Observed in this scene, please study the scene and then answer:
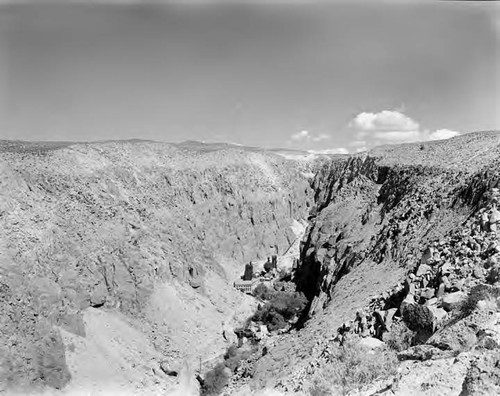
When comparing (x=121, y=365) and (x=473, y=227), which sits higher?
(x=473, y=227)

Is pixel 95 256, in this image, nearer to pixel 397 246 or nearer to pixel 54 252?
pixel 54 252

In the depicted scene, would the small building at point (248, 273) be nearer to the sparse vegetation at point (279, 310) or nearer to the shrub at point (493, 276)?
→ the sparse vegetation at point (279, 310)

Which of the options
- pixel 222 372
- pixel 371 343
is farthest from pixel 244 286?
pixel 371 343

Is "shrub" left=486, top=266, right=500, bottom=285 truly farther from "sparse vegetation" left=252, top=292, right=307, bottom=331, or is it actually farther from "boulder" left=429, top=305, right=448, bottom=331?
"sparse vegetation" left=252, top=292, right=307, bottom=331

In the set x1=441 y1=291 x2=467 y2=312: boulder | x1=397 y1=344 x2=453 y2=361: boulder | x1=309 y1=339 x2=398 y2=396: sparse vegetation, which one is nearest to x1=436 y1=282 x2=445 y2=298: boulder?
x1=441 y1=291 x2=467 y2=312: boulder

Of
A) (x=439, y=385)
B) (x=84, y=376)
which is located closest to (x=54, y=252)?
(x=84, y=376)

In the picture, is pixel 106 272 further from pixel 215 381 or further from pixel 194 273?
pixel 215 381
